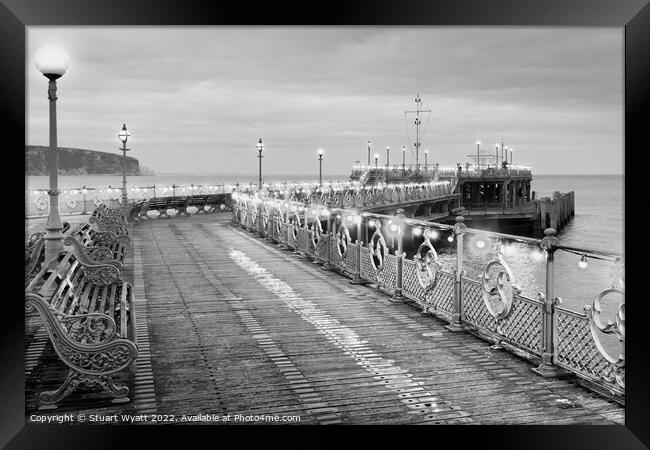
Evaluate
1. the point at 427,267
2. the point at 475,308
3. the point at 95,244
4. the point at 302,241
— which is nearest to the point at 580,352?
the point at 475,308

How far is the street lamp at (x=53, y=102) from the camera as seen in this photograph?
29.0 ft

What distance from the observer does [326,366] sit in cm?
643

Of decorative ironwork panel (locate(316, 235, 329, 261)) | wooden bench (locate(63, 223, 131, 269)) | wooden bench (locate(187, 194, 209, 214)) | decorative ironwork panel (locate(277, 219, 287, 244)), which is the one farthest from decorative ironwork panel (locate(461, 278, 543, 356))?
wooden bench (locate(187, 194, 209, 214))

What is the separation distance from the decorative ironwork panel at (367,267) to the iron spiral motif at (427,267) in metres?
1.83

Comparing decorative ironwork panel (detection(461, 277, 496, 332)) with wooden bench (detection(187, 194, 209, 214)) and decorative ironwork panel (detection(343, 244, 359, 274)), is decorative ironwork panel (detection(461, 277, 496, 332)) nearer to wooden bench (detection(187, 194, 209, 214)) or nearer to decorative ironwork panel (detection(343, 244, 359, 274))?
decorative ironwork panel (detection(343, 244, 359, 274))

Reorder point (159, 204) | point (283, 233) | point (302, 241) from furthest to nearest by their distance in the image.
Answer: point (159, 204) → point (283, 233) → point (302, 241)

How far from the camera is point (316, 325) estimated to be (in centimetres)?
819

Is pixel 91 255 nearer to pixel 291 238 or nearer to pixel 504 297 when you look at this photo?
pixel 504 297

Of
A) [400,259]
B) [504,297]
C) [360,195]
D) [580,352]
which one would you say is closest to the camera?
[580,352]

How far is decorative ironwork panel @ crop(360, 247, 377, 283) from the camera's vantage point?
36.2 feet

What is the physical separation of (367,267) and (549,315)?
5211 mm

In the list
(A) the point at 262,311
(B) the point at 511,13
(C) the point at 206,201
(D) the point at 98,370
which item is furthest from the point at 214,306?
(C) the point at 206,201

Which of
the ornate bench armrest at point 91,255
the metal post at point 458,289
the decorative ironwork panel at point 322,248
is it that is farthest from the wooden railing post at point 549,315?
the decorative ironwork panel at point 322,248
